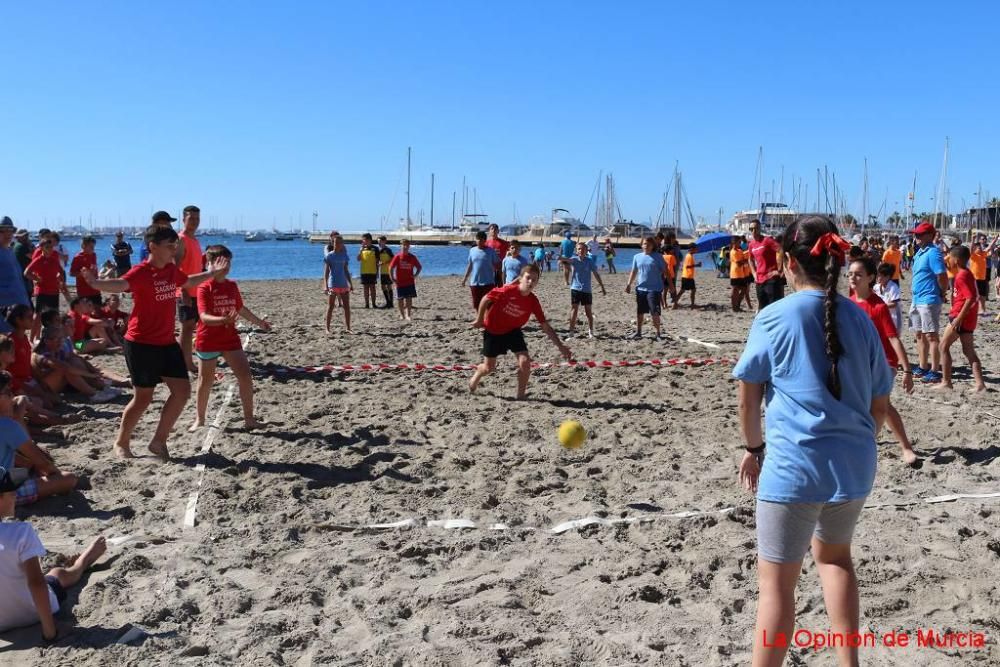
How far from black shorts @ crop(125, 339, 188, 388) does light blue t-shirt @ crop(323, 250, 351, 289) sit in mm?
7046

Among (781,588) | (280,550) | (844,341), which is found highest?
(844,341)

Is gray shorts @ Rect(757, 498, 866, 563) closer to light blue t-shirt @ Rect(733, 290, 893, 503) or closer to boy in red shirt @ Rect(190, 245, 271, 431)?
light blue t-shirt @ Rect(733, 290, 893, 503)

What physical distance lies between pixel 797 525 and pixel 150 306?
4.94 metres

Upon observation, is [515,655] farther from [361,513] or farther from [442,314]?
[442,314]

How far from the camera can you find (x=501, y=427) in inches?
279

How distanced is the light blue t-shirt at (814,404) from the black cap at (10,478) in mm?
3777

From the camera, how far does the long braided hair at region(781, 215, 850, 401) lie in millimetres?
2646

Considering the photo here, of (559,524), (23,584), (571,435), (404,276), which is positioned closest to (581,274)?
(404,276)

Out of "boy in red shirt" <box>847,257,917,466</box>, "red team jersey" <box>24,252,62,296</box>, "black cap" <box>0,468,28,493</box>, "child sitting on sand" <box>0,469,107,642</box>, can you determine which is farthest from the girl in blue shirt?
"child sitting on sand" <box>0,469,107,642</box>

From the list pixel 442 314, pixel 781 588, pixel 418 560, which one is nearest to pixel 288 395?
pixel 418 560

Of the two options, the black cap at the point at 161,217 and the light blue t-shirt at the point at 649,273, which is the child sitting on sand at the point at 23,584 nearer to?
the black cap at the point at 161,217

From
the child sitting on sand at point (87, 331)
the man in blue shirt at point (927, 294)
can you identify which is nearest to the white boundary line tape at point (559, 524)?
the man in blue shirt at point (927, 294)

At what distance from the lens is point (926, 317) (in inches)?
346

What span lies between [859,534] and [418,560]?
2.43 meters
